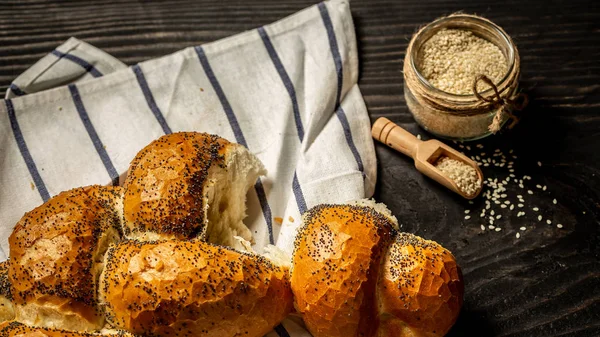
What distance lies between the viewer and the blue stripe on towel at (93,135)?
8.34 ft

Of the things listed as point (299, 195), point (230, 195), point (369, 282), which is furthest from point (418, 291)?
point (230, 195)

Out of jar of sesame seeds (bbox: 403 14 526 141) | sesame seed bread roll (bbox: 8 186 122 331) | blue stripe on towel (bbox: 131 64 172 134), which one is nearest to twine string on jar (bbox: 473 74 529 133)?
jar of sesame seeds (bbox: 403 14 526 141)

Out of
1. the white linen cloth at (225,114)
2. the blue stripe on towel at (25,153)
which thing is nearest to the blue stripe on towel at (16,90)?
the white linen cloth at (225,114)

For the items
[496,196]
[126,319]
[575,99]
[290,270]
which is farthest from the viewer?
[575,99]

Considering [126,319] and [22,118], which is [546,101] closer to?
[126,319]

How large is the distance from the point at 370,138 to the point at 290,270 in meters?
0.72

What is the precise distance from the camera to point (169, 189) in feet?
7.06

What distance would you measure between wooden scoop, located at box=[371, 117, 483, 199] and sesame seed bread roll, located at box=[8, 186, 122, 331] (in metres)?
1.10

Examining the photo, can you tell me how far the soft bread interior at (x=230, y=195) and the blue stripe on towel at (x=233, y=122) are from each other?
74mm

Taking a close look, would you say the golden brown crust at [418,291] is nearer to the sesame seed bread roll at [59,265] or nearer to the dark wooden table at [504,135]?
the dark wooden table at [504,135]

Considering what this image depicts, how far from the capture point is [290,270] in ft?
7.12

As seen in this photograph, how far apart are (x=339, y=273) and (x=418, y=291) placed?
0.80 feet

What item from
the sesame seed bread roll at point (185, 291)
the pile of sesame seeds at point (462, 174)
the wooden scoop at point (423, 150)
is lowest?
the pile of sesame seeds at point (462, 174)

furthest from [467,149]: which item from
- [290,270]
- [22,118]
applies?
[22,118]
